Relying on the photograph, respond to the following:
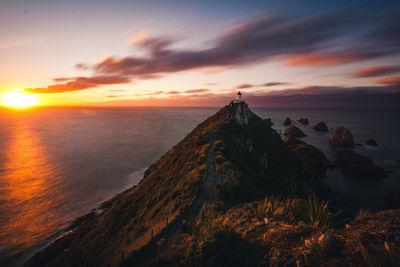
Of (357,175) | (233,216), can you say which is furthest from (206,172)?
(357,175)

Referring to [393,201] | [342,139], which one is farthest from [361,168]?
[342,139]

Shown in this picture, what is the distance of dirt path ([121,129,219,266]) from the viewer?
7.96 m

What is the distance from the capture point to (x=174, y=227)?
9.27 meters

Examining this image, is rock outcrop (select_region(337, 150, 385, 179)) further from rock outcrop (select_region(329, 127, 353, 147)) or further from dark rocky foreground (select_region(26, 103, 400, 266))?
dark rocky foreground (select_region(26, 103, 400, 266))

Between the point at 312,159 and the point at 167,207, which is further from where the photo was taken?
the point at 312,159

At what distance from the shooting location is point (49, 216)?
27078 mm

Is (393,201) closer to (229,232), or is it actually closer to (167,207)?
(167,207)

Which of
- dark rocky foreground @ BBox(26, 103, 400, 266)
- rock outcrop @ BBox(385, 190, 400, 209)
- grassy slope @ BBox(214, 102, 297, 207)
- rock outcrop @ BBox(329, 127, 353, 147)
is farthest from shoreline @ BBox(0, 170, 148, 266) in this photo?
rock outcrop @ BBox(329, 127, 353, 147)

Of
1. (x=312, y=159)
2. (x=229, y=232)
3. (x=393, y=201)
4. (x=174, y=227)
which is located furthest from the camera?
(x=312, y=159)

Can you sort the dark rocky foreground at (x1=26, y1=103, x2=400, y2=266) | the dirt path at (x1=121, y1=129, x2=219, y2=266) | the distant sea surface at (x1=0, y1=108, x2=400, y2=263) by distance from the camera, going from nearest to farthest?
the dark rocky foreground at (x1=26, y1=103, x2=400, y2=266)
the dirt path at (x1=121, y1=129, x2=219, y2=266)
the distant sea surface at (x1=0, y1=108, x2=400, y2=263)

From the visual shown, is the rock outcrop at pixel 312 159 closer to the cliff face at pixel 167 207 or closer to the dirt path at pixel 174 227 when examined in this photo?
the cliff face at pixel 167 207

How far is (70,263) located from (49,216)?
67.7 feet

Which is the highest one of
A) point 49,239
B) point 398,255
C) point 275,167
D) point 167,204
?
point 398,255

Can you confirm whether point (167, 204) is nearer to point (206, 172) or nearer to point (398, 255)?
point (206, 172)
